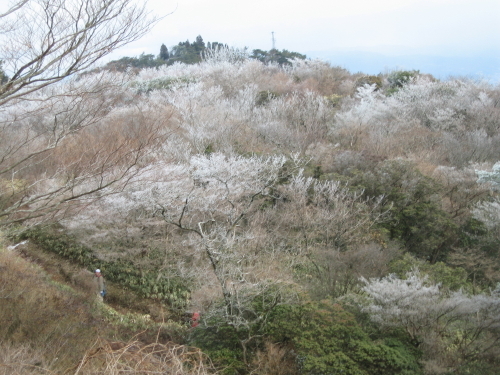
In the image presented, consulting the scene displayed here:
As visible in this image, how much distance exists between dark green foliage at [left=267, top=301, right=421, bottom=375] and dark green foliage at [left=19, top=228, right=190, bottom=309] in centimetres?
437

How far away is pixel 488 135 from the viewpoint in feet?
60.0

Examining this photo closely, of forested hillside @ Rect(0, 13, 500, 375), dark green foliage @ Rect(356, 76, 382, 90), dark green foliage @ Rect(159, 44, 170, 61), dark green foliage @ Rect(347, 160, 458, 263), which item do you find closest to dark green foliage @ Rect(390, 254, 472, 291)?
forested hillside @ Rect(0, 13, 500, 375)

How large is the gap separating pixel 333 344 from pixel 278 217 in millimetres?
6352

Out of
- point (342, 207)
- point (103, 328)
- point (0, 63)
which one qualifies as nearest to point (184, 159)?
point (342, 207)

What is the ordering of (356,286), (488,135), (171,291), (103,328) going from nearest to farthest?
(103,328)
(356,286)
(171,291)
(488,135)

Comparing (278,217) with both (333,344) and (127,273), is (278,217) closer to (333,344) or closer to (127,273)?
(127,273)

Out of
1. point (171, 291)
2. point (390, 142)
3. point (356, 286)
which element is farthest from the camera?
point (390, 142)

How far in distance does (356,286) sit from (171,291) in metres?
5.10

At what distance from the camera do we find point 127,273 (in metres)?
11.1

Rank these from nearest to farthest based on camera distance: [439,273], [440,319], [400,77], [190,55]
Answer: [440,319] < [439,273] < [400,77] < [190,55]

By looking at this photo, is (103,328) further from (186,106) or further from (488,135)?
(488,135)

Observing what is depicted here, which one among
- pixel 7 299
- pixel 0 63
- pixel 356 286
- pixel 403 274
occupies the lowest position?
pixel 356 286

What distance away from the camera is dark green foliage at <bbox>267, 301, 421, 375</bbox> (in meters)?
Result: 5.70

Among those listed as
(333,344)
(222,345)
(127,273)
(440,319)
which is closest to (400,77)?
(127,273)
